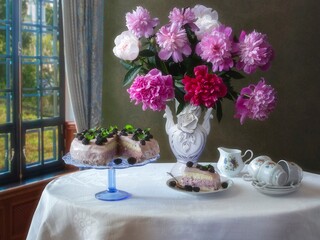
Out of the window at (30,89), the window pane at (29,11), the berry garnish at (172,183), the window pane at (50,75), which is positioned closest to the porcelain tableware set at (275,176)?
the berry garnish at (172,183)

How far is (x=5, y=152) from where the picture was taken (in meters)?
2.94

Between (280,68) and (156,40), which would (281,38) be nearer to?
(280,68)

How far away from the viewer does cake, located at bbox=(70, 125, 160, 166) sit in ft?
5.21

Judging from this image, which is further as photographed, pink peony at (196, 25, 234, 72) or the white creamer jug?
the white creamer jug

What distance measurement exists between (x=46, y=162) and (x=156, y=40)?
181cm

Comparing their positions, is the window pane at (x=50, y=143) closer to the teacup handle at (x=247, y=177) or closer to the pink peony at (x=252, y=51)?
the teacup handle at (x=247, y=177)

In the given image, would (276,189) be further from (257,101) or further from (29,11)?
(29,11)

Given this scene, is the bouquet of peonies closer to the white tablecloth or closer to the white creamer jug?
the white creamer jug

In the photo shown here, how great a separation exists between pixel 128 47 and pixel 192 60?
0.91 ft

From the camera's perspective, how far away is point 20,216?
283 cm

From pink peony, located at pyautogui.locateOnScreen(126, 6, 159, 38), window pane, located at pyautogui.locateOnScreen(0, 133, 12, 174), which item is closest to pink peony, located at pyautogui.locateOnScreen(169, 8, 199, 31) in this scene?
pink peony, located at pyautogui.locateOnScreen(126, 6, 159, 38)

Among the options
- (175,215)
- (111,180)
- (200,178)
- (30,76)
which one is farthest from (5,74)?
(175,215)

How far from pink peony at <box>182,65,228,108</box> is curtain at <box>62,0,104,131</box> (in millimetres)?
1631

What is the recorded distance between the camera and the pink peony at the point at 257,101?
1808mm
